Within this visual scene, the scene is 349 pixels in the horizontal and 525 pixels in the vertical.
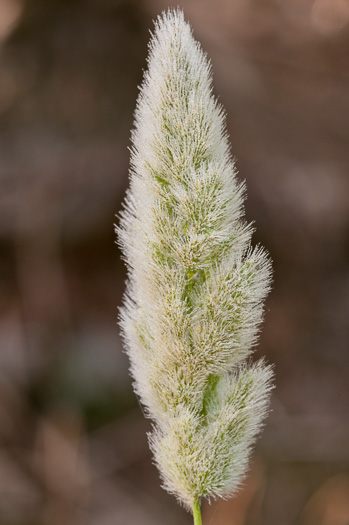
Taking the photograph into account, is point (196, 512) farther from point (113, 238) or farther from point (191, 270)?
point (113, 238)

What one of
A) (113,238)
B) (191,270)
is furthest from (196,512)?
(113,238)

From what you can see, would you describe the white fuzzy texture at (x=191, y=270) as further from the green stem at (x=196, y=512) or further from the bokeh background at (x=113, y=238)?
the bokeh background at (x=113, y=238)

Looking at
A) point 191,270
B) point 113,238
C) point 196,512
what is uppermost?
point 113,238

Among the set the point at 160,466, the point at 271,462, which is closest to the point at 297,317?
the point at 271,462

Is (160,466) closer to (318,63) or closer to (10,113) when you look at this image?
(10,113)

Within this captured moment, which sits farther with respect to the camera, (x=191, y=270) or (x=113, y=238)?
(x=113, y=238)

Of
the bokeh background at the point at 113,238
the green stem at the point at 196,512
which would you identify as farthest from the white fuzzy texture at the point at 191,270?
the bokeh background at the point at 113,238
